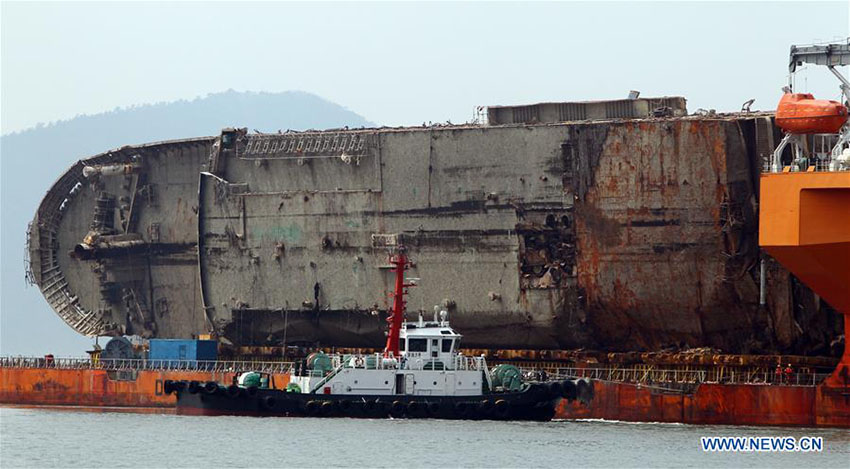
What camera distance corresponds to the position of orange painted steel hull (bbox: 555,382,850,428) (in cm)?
5522

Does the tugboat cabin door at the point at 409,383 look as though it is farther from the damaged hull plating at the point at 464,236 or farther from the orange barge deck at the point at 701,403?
the damaged hull plating at the point at 464,236

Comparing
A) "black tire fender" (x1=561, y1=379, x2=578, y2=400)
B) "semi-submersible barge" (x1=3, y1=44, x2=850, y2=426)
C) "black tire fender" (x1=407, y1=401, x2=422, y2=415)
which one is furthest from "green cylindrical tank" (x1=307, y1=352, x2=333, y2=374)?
"semi-submersible barge" (x1=3, y1=44, x2=850, y2=426)

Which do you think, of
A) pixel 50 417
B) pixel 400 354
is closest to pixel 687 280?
pixel 400 354

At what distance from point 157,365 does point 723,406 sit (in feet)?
74.9

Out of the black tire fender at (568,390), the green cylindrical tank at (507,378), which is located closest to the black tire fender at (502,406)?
the green cylindrical tank at (507,378)

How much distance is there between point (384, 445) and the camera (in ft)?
158

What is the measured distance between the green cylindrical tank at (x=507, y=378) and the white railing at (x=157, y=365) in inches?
463

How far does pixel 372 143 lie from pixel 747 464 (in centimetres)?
2337

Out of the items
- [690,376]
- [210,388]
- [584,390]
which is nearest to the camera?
[210,388]

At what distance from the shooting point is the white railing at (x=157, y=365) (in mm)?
66812

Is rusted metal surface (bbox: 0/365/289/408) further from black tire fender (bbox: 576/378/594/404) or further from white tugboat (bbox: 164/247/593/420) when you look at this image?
black tire fender (bbox: 576/378/594/404)

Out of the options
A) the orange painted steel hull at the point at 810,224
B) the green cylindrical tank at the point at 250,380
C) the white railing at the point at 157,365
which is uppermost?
the orange painted steel hull at the point at 810,224

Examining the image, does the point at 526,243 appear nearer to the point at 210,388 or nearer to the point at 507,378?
the point at 507,378

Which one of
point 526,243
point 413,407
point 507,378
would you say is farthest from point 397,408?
point 526,243
